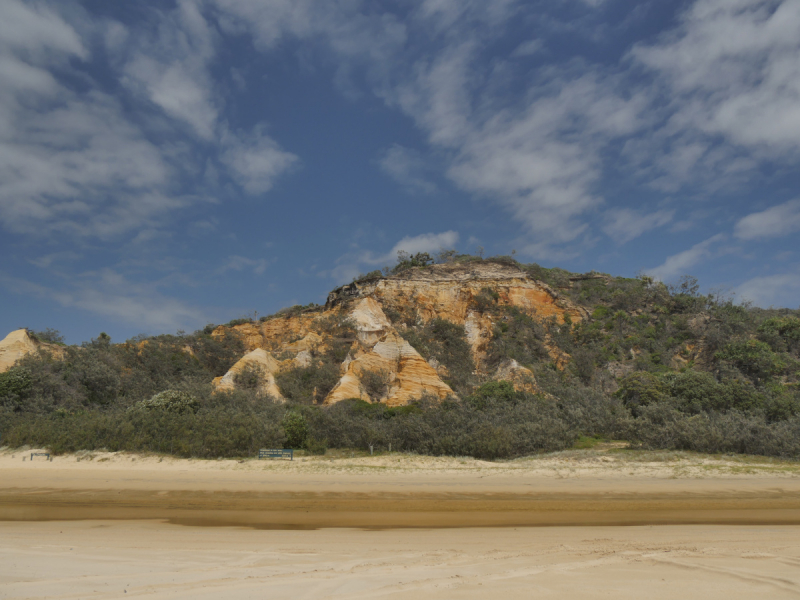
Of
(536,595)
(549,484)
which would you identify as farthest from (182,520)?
(549,484)

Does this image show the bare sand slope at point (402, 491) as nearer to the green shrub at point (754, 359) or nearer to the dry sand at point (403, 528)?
the dry sand at point (403, 528)

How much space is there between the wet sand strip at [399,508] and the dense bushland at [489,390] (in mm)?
6317

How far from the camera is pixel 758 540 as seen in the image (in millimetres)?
6539

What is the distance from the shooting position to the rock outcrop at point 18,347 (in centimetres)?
2789

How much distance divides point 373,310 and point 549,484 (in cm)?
2876

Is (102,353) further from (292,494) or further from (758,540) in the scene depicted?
(758,540)

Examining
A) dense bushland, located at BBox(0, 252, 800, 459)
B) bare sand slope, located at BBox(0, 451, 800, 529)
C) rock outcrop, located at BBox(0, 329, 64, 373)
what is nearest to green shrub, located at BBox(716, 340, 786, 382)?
dense bushland, located at BBox(0, 252, 800, 459)

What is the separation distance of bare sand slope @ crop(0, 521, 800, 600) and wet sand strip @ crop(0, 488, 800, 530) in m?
0.75

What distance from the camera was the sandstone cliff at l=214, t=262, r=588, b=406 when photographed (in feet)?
99.8

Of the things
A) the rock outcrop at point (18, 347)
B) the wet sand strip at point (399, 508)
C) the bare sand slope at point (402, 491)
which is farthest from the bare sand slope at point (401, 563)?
the rock outcrop at point (18, 347)

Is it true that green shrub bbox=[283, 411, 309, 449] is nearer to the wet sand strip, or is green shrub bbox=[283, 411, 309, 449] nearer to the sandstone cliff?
the wet sand strip

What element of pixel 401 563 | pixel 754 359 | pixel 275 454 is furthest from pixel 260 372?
pixel 754 359

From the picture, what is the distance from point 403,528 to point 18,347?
33129mm

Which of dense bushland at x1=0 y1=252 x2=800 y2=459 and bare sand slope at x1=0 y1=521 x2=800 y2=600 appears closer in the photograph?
bare sand slope at x1=0 y1=521 x2=800 y2=600
